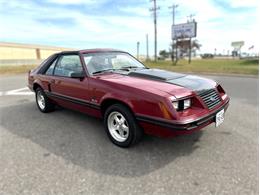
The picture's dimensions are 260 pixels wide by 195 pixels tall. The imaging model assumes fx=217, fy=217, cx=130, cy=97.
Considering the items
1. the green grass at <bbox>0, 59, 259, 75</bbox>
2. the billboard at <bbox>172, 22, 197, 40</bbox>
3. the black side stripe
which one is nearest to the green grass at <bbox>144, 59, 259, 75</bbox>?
the green grass at <bbox>0, 59, 259, 75</bbox>

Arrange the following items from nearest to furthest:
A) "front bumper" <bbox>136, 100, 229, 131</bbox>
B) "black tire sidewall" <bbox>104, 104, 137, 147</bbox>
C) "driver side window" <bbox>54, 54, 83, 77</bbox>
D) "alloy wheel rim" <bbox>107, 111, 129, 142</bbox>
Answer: "front bumper" <bbox>136, 100, 229, 131</bbox>, "black tire sidewall" <bbox>104, 104, 137, 147</bbox>, "alloy wheel rim" <bbox>107, 111, 129, 142</bbox>, "driver side window" <bbox>54, 54, 83, 77</bbox>

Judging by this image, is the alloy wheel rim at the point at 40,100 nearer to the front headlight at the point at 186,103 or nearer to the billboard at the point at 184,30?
the front headlight at the point at 186,103

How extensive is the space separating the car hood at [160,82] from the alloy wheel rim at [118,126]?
1.72ft

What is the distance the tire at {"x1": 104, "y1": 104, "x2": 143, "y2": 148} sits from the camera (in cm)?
301

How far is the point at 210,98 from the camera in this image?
3.12 meters

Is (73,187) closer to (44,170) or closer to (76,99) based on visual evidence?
(44,170)

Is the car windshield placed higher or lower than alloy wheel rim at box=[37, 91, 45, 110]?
higher

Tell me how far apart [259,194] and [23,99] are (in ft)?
21.4

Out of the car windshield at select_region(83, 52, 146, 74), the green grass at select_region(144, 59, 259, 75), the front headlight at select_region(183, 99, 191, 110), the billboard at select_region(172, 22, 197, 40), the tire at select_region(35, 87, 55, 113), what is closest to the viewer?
the front headlight at select_region(183, 99, 191, 110)

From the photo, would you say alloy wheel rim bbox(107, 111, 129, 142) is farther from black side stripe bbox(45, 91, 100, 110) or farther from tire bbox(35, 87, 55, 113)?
tire bbox(35, 87, 55, 113)

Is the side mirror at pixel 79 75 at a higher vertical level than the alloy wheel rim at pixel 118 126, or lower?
higher

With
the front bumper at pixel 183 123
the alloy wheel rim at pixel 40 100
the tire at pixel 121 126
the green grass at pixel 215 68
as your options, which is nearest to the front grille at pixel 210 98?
the front bumper at pixel 183 123

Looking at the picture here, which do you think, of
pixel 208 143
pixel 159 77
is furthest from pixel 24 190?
pixel 208 143

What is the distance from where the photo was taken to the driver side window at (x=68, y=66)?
13.1 feet
